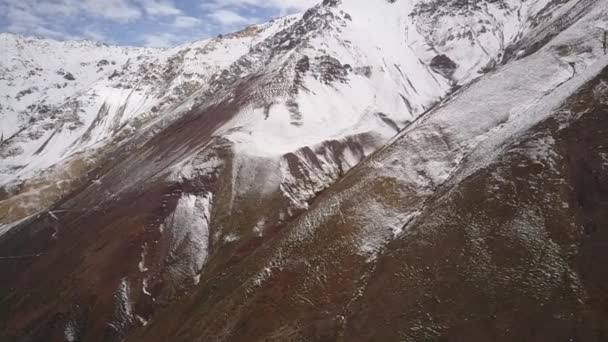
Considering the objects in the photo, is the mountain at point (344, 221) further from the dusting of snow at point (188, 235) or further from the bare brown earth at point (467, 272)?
the dusting of snow at point (188, 235)

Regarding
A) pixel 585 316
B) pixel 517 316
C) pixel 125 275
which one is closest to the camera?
pixel 585 316

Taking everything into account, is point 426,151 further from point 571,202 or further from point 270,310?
point 270,310

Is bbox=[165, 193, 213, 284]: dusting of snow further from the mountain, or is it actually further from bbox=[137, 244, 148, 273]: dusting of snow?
bbox=[137, 244, 148, 273]: dusting of snow

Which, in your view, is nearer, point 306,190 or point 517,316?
point 517,316

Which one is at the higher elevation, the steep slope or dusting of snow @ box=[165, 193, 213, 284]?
dusting of snow @ box=[165, 193, 213, 284]

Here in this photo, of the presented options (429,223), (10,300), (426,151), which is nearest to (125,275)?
(10,300)

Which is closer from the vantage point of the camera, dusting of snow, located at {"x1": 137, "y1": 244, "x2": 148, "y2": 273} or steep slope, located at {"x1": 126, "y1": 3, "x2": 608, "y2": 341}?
steep slope, located at {"x1": 126, "y1": 3, "x2": 608, "y2": 341}

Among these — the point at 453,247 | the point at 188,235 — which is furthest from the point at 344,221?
the point at 188,235

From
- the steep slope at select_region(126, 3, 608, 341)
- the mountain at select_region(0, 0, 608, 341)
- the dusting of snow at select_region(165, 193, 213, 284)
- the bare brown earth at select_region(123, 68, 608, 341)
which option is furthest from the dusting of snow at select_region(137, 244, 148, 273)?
the steep slope at select_region(126, 3, 608, 341)
